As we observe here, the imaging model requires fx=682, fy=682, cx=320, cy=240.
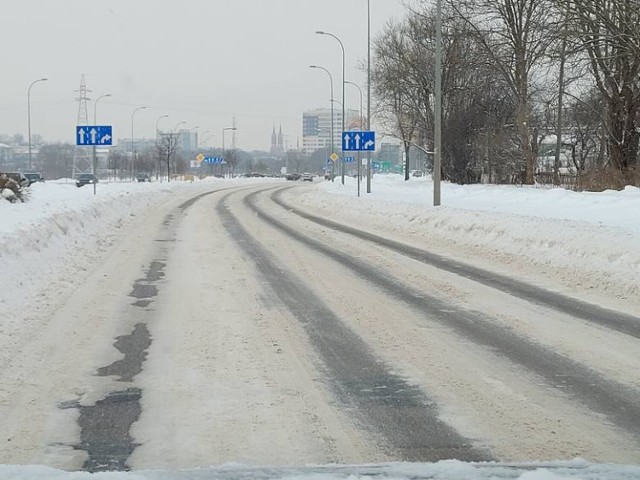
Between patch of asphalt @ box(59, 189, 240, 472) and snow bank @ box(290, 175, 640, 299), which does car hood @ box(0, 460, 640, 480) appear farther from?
snow bank @ box(290, 175, 640, 299)

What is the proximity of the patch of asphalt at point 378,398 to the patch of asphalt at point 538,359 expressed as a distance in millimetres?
1226

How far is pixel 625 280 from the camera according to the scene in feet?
34.6

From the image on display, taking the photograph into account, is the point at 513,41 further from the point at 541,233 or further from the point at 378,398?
the point at 378,398

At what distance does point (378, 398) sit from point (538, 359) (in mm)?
1999

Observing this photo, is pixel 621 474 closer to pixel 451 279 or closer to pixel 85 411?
pixel 85 411

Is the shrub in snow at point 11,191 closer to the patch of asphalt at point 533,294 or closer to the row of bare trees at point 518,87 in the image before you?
the patch of asphalt at point 533,294

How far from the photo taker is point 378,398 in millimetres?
5410

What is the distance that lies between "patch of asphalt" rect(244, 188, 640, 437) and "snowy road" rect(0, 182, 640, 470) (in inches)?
1.0

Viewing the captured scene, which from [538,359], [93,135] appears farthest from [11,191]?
[538,359]

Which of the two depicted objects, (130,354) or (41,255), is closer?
(130,354)

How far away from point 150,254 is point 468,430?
11086 mm

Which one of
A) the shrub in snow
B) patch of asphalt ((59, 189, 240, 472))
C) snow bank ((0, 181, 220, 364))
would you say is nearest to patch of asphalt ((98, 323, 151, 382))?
patch of asphalt ((59, 189, 240, 472))

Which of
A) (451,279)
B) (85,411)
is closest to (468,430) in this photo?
(85,411)

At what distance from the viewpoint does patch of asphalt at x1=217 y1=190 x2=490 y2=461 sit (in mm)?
4410
